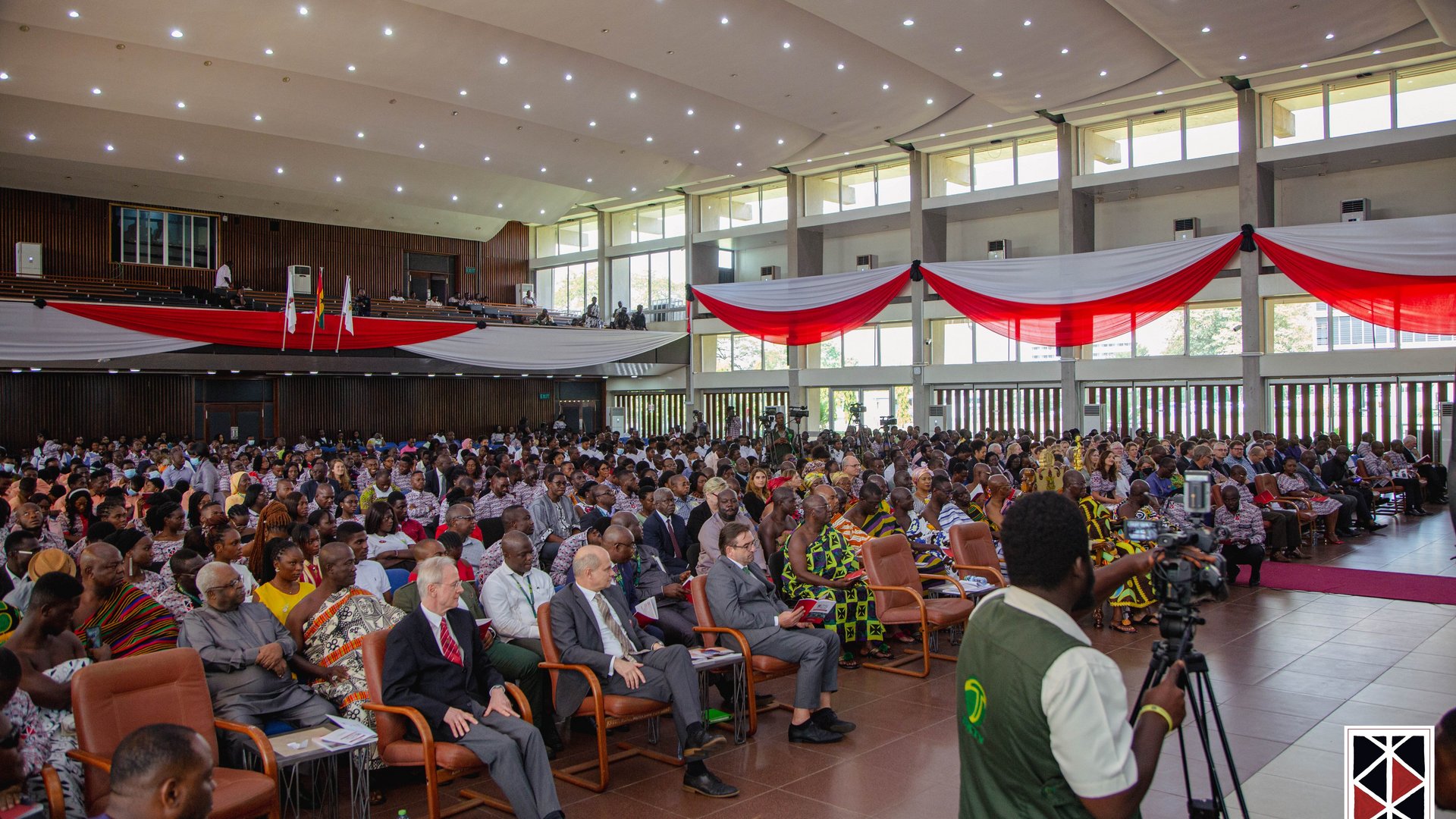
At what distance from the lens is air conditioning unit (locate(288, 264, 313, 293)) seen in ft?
77.1

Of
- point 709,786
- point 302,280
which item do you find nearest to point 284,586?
point 709,786

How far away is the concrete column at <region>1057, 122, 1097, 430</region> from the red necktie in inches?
660

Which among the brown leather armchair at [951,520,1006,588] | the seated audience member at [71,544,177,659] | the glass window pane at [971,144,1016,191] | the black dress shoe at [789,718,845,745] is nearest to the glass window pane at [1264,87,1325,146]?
the glass window pane at [971,144,1016,191]

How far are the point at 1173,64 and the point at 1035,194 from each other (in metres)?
4.10

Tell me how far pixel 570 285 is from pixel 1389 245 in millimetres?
21462

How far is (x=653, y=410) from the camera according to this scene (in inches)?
1074

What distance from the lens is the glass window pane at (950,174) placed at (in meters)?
20.8

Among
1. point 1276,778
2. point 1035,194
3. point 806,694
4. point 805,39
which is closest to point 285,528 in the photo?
point 806,694

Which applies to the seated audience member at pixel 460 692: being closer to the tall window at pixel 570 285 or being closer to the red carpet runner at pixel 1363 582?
the red carpet runner at pixel 1363 582

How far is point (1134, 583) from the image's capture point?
23.2ft

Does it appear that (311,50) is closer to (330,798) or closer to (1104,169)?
(330,798)

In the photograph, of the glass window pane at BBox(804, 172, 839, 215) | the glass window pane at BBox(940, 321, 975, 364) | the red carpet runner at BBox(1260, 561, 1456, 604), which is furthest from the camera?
the glass window pane at BBox(804, 172, 839, 215)

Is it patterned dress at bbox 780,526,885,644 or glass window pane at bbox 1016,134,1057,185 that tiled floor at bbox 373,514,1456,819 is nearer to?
patterned dress at bbox 780,526,885,644

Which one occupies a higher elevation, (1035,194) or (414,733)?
(1035,194)
